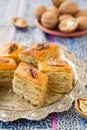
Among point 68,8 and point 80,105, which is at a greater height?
point 68,8

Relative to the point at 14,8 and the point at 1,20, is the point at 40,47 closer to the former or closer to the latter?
the point at 1,20

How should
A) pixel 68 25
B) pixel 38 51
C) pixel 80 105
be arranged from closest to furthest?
pixel 80 105 → pixel 38 51 → pixel 68 25

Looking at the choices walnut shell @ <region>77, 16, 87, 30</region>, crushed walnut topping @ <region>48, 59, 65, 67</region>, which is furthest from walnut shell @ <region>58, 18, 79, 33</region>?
crushed walnut topping @ <region>48, 59, 65, 67</region>

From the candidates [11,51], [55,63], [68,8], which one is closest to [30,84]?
[55,63]

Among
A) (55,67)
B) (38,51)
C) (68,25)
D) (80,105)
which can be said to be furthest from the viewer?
(68,25)

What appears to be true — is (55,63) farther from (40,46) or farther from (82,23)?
(82,23)

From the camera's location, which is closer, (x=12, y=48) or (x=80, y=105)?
(x=80, y=105)
